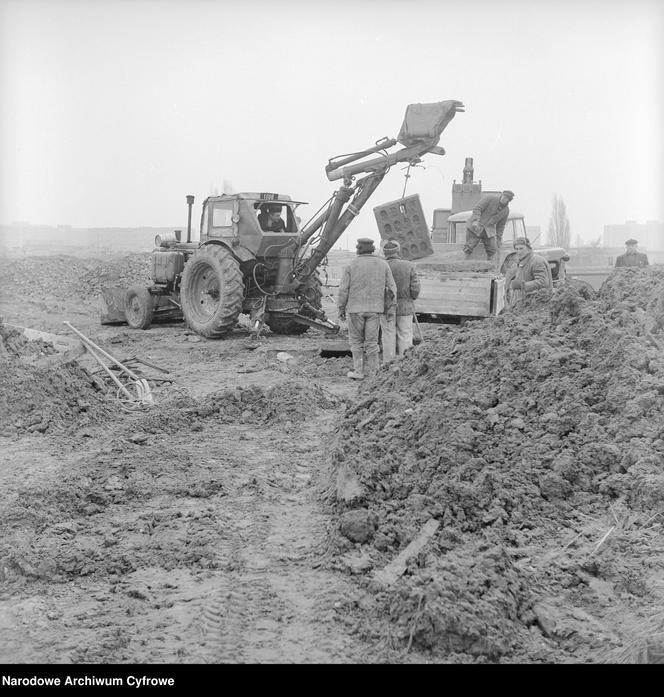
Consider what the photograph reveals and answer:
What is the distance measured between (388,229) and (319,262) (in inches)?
49.2

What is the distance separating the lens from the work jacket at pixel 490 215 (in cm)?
1155

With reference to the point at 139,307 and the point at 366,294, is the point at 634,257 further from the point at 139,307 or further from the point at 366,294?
the point at 139,307

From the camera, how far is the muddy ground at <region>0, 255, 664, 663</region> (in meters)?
3.09

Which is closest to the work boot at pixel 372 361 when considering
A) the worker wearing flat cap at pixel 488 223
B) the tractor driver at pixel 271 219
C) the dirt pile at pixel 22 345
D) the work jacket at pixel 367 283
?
the work jacket at pixel 367 283

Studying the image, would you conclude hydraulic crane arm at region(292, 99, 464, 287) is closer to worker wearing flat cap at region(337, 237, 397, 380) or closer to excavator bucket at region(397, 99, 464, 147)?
excavator bucket at region(397, 99, 464, 147)

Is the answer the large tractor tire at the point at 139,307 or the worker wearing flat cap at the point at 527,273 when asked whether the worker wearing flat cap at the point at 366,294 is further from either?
the large tractor tire at the point at 139,307

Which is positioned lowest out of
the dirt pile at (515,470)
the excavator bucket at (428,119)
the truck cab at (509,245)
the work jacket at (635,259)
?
the dirt pile at (515,470)

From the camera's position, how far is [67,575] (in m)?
3.75

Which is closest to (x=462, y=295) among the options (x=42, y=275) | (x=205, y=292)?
(x=205, y=292)

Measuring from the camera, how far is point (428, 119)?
1091cm

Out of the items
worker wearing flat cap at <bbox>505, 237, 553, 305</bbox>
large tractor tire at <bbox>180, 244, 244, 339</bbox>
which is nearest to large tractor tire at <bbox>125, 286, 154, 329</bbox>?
large tractor tire at <bbox>180, 244, 244, 339</bbox>

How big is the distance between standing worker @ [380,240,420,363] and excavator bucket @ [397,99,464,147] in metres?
2.82

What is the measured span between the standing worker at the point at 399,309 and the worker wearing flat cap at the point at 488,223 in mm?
3260
